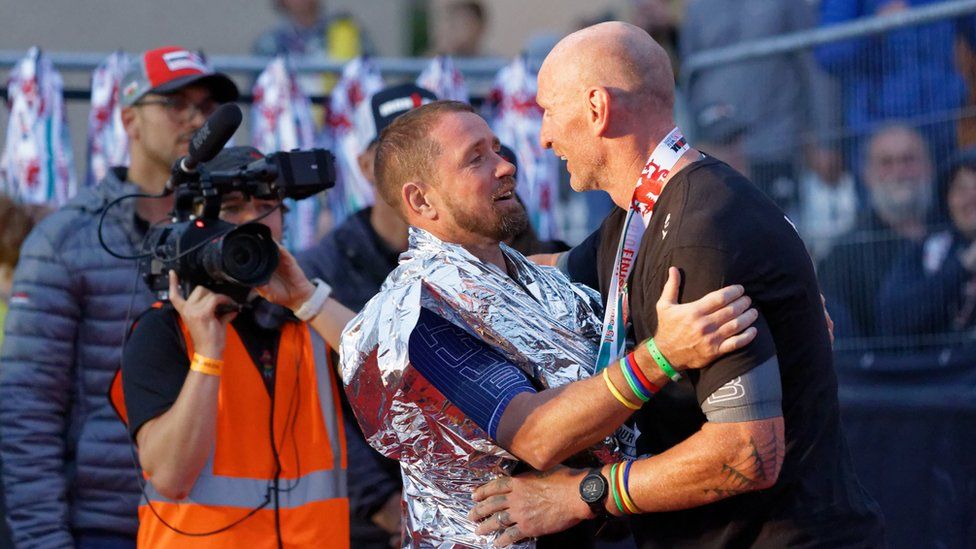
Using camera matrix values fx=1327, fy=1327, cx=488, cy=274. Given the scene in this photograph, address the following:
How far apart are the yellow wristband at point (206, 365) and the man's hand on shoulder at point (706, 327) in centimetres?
131

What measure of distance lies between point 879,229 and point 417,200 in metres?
3.52

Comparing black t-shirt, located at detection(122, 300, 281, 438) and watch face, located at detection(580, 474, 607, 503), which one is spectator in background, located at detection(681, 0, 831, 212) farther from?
watch face, located at detection(580, 474, 607, 503)

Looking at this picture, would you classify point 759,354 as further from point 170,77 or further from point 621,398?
point 170,77

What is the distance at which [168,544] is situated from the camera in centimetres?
359

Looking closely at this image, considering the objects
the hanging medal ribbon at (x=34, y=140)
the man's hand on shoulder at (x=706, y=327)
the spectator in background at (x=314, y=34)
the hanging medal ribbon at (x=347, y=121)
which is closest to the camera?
the man's hand on shoulder at (x=706, y=327)

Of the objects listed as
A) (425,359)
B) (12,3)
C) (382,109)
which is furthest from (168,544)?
(12,3)

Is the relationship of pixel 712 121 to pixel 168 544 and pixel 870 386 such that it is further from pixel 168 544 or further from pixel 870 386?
pixel 168 544

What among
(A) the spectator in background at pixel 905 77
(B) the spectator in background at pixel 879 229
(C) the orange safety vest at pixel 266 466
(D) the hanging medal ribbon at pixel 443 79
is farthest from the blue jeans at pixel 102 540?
(A) the spectator in background at pixel 905 77

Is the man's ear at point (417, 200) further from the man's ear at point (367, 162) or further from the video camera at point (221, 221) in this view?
the man's ear at point (367, 162)

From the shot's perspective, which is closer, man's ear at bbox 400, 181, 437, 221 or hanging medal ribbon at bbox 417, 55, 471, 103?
man's ear at bbox 400, 181, 437, 221

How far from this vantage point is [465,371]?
10.1 ft

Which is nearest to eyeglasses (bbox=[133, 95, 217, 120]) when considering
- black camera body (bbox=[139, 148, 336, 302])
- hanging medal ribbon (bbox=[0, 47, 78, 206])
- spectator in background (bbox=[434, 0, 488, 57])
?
black camera body (bbox=[139, 148, 336, 302])

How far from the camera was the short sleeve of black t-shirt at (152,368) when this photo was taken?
142 inches

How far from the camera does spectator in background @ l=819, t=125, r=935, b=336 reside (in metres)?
6.24
